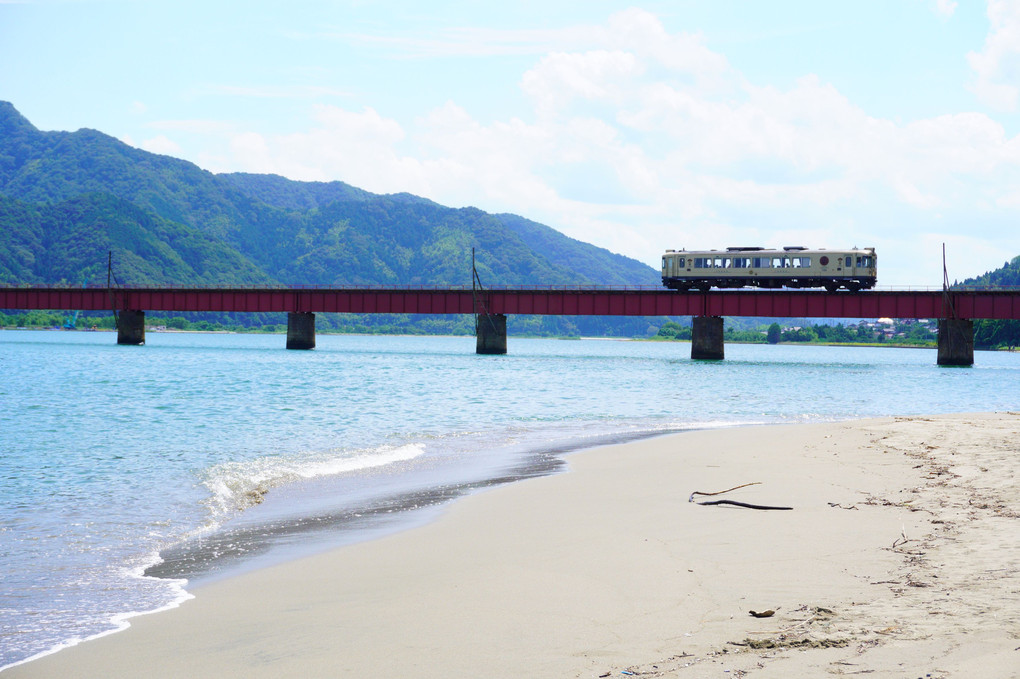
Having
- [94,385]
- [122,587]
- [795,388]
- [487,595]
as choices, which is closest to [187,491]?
[122,587]

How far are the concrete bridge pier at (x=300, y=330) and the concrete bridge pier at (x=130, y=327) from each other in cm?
2197

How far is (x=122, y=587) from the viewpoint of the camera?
29.9ft

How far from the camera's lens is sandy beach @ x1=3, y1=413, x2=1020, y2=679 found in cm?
606

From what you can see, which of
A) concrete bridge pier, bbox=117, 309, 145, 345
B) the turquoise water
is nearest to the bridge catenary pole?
the turquoise water

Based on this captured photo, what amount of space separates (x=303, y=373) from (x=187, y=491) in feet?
150

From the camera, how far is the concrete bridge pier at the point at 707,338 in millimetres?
90750

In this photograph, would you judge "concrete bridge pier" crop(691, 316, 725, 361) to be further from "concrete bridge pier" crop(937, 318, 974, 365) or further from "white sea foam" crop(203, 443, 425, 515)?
"white sea foam" crop(203, 443, 425, 515)

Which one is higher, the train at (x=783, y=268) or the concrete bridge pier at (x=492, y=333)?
the train at (x=783, y=268)

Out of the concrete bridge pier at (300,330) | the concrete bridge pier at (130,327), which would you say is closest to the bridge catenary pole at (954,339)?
the concrete bridge pier at (300,330)

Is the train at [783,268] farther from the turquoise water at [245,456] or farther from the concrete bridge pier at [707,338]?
the turquoise water at [245,456]

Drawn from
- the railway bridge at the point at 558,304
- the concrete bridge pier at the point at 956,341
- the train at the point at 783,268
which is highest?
the train at the point at 783,268

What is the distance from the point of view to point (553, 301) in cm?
9756

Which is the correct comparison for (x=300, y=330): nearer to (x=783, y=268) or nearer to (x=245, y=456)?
(x=783, y=268)

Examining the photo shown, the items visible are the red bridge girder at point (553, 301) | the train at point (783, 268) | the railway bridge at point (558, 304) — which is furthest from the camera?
the railway bridge at point (558, 304)
